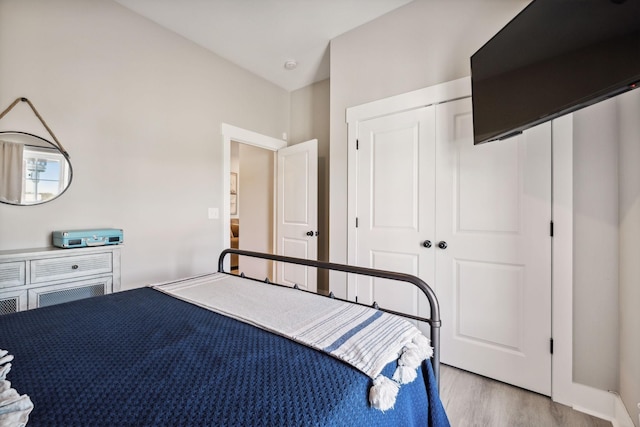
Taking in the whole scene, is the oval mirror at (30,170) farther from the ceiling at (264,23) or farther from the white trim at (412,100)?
the white trim at (412,100)

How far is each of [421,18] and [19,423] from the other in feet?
9.42

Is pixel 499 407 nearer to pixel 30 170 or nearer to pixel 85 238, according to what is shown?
pixel 85 238

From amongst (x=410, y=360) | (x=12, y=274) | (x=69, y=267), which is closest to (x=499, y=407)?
(x=410, y=360)

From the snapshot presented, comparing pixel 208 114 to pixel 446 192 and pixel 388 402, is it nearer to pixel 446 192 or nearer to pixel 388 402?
pixel 446 192

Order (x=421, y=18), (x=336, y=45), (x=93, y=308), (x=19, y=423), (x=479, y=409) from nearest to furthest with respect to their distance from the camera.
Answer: (x=19, y=423)
(x=93, y=308)
(x=479, y=409)
(x=421, y=18)
(x=336, y=45)

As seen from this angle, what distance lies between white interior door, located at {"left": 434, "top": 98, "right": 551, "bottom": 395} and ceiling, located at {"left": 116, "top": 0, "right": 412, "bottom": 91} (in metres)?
1.24

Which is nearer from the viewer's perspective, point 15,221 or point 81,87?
point 15,221

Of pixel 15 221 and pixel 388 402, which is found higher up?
pixel 15 221

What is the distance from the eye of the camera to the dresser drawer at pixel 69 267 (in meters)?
1.64

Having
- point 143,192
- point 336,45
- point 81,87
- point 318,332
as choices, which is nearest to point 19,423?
point 318,332

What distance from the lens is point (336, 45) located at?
2.65 metres

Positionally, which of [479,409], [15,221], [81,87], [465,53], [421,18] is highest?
[421,18]

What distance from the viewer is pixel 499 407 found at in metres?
1.57

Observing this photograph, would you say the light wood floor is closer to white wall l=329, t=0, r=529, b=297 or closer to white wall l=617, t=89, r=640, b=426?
white wall l=617, t=89, r=640, b=426
